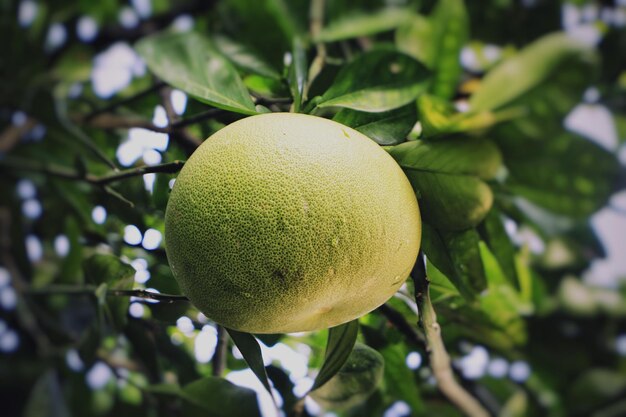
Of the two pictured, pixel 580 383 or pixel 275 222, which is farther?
pixel 580 383

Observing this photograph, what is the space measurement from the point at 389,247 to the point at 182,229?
0.20 meters

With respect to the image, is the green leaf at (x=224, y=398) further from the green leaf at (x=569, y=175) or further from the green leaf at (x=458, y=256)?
the green leaf at (x=569, y=175)

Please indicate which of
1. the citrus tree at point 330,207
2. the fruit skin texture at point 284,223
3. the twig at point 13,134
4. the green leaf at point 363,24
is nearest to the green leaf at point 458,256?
the citrus tree at point 330,207

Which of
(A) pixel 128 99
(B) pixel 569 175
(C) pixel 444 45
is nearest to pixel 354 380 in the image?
(B) pixel 569 175

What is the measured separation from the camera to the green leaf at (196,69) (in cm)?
66

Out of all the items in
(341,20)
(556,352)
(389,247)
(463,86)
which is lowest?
(556,352)

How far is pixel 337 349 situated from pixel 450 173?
0.24 metres

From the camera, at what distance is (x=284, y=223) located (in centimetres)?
53

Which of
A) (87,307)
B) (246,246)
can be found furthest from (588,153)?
(87,307)

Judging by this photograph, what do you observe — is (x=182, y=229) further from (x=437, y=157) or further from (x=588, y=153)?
(x=588, y=153)

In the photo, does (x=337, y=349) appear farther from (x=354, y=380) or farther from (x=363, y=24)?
(x=363, y=24)

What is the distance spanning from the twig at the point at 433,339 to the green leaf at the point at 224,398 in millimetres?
258

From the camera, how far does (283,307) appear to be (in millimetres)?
556

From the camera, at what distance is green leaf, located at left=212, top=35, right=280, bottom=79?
882 millimetres
